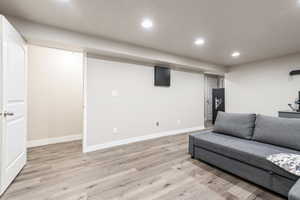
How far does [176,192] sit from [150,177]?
468 mm

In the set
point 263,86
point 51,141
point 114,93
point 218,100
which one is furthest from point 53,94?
point 263,86

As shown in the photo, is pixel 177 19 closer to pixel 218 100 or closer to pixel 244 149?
pixel 244 149

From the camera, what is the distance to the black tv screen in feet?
14.0

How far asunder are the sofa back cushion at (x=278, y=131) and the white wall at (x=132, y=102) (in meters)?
Result: 2.49

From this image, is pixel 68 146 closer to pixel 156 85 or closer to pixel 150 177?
pixel 150 177

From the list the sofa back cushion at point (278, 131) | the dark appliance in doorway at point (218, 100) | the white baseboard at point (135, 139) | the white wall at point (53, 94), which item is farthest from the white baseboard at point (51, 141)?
the dark appliance in doorway at point (218, 100)

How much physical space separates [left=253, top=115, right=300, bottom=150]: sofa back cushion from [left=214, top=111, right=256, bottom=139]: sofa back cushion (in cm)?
10

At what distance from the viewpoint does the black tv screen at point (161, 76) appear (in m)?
4.26

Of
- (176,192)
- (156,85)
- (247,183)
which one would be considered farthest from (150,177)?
(156,85)

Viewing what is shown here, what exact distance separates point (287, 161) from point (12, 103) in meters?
3.56

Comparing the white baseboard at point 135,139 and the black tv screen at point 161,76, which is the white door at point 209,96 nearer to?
the white baseboard at point 135,139

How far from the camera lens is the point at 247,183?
6.46 ft

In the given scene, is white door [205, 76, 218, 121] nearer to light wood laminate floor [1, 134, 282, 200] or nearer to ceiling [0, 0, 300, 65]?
ceiling [0, 0, 300, 65]

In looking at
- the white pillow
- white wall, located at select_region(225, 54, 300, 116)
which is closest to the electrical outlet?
the white pillow
